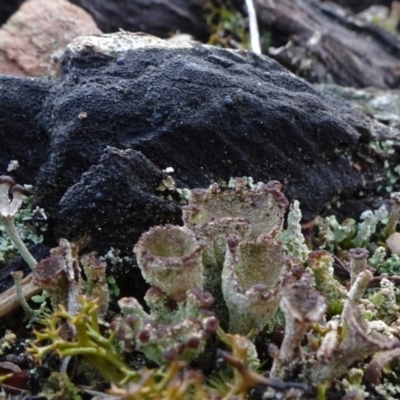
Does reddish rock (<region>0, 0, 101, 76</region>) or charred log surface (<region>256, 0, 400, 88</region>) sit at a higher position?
charred log surface (<region>256, 0, 400, 88</region>)

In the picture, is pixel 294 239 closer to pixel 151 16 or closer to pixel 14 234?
pixel 14 234

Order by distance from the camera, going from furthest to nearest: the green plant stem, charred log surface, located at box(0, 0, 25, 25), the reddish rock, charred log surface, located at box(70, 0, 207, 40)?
1. charred log surface, located at box(70, 0, 207, 40)
2. charred log surface, located at box(0, 0, 25, 25)
3. the reddish rock
4. the green plant stem

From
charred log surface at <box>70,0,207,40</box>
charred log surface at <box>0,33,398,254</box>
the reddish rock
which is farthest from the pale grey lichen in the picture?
charred log surface at <box>70,0,207,40</box>

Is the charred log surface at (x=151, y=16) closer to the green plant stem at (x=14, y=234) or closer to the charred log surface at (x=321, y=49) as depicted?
the charred log surface at (x=321, y=49)

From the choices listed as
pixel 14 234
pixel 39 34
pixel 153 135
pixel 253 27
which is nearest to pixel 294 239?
pixel 153 135

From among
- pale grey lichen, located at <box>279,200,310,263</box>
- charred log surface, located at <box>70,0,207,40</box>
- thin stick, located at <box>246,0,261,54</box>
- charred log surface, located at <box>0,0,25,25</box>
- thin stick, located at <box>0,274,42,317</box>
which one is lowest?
thin stick, located at <box>0,274,42,317</box>

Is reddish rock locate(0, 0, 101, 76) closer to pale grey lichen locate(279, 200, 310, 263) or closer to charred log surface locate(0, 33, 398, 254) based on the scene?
charred log surface locate(0, 33, 398, 254)

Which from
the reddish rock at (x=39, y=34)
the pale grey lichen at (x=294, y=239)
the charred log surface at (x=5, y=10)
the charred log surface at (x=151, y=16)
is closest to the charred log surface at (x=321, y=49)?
the charred log surface at (x=151, y=16)
